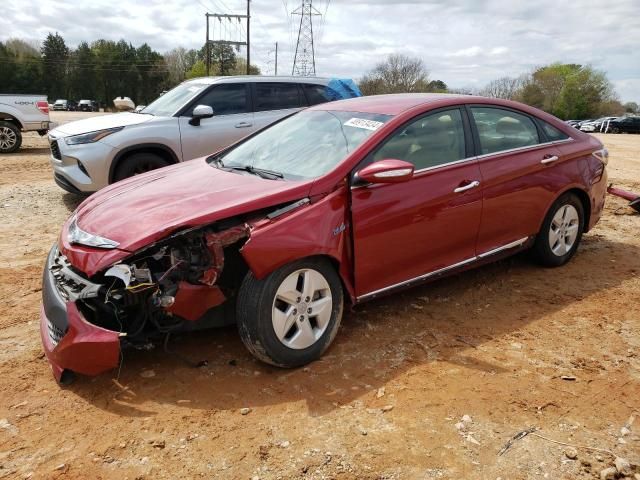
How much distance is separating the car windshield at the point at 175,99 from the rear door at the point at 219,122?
0.16 meters

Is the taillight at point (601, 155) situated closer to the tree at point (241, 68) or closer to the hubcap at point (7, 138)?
the hubcap at point (7, 138)

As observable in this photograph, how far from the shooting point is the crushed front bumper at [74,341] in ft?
9.50

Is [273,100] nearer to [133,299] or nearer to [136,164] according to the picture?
[136,164]

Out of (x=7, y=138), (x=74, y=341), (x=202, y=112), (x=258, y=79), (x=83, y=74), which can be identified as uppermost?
(x=83, y=74)

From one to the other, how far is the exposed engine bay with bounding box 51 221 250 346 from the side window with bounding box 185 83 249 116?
4.93m

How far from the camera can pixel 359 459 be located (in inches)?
101

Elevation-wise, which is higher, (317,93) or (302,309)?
(317,93)

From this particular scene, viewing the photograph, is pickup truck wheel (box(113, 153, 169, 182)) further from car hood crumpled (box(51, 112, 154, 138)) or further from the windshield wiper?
the windshield wiper

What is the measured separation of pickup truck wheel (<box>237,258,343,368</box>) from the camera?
123 inches

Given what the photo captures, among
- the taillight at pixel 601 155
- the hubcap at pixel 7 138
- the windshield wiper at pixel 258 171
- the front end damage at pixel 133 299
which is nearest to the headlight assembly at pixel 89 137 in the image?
the windshield wiper at pixel 258 171

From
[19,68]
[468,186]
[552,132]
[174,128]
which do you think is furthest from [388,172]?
[19,68]

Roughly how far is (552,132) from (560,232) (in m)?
0.91

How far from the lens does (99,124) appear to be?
746cm

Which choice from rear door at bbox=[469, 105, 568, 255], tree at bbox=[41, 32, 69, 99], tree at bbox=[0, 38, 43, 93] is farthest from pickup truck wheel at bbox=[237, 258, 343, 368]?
tree at bbox=[41, 32, 69, 99]
